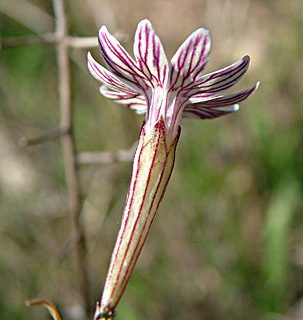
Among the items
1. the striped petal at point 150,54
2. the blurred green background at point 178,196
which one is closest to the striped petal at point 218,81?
the striped petal at point 150,54

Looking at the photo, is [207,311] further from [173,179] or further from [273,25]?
[273,25]

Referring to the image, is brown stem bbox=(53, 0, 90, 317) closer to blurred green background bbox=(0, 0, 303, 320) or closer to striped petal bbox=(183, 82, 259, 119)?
blurred green background bbox=(0, 0, 303, 320)

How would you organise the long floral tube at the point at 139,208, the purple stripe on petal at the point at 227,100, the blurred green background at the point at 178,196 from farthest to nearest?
1. the blurred green background at the point at 178,196
2. the purple stripe on petal at the point at 227,100
3. the long floral tube at the point at 139,208

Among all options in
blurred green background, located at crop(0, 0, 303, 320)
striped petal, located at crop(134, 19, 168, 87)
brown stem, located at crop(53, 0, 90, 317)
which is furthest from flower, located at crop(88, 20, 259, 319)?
blurred green background, located at crop(0, 0, 303, 320)

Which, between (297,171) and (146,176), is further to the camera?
(297,171)

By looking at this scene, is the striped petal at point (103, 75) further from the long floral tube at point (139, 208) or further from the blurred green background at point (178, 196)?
the blurred green background at point (178, 196)

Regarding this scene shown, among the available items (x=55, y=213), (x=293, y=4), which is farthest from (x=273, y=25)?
(x=55, y=213)
